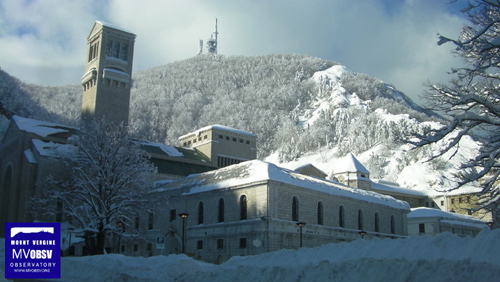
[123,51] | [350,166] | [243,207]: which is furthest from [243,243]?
[123,51]

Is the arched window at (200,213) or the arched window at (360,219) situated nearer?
the arched window at (200,213)

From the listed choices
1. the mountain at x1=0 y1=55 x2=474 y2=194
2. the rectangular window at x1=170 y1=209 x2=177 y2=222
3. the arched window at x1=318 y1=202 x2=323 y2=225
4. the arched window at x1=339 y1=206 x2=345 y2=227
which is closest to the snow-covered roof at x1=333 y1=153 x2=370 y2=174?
the arched window at x1=339 y1=206 x2=345 y2=227

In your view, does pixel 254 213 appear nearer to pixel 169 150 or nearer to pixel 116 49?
pixel 169 150

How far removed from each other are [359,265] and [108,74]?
179 feet

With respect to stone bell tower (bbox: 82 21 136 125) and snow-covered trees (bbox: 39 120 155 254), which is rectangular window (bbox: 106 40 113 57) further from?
snow-covered trees (bbox: 39 120 155 254)

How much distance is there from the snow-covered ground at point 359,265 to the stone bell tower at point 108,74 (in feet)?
143

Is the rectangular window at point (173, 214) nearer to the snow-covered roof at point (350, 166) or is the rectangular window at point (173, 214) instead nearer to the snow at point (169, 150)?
the snow at point (169, 150)

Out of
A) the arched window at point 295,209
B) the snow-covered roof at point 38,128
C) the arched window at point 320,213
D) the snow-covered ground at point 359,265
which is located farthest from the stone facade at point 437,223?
the snow-covered ground at point 359,265

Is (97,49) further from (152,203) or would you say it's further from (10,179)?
(152,203)

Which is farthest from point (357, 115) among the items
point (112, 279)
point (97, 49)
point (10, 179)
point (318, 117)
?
point (112, 279)

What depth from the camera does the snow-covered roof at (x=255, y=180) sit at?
3612 centimetres

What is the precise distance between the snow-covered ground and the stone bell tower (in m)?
43.7

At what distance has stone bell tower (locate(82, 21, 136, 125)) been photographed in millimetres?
61259

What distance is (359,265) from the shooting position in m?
12.4
